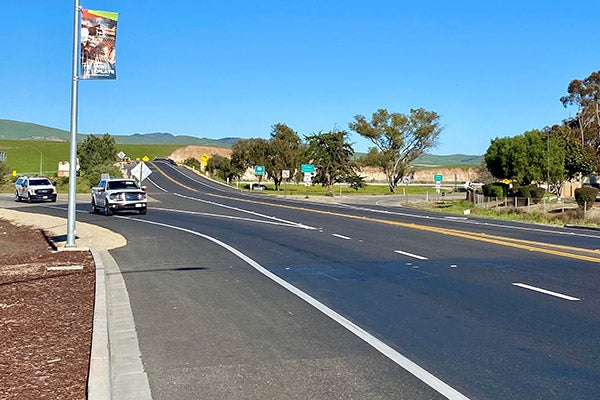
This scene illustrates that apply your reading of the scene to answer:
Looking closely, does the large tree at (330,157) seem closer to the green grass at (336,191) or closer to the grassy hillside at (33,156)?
the green grass at (336,191)

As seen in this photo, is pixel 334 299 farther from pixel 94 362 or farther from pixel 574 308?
pixel 94 362

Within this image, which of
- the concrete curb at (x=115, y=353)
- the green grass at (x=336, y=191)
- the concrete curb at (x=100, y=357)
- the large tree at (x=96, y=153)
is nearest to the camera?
the concrete curb at (x=100, y=357)

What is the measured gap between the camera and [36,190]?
2068 inches

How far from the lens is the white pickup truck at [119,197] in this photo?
35750 mm

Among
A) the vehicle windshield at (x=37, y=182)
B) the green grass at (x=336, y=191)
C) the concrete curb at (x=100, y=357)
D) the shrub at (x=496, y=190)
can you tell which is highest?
the shrub at (x=496, y=190)

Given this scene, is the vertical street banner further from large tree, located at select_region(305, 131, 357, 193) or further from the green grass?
large tree, located at select_region(305, 131, 357, 193)

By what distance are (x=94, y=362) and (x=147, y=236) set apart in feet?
56.0

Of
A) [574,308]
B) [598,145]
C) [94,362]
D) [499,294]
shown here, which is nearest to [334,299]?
[499,294]

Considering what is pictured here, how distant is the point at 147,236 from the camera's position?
23.4 meters

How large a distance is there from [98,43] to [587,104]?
86414 mm

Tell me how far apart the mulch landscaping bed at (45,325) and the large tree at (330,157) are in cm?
8589

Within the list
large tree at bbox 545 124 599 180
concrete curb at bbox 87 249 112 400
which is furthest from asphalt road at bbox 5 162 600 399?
large tree at bbox 545 124 599 180

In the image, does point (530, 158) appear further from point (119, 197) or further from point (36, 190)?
point (119, 197)

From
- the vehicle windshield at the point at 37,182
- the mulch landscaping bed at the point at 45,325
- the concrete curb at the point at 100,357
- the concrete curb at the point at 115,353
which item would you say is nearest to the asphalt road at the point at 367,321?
the concrete curb at the point at 115,353
